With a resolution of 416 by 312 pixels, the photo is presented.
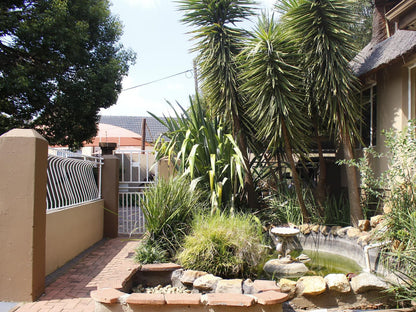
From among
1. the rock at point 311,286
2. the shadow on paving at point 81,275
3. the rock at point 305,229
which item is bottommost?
the shadow on paving at point 81,275

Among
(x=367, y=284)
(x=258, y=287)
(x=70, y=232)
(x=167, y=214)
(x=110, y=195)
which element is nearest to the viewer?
(x=258, y=287)

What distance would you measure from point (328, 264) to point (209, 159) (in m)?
2.44

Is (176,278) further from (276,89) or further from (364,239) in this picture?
(276,89)

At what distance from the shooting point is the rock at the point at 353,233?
4.69m

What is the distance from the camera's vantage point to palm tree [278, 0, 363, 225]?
17.8 ft

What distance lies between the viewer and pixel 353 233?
4.75 meters

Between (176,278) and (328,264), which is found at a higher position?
(176,278)

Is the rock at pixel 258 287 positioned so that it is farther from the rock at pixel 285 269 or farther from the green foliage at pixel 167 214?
the green foliage at pixel 167 214

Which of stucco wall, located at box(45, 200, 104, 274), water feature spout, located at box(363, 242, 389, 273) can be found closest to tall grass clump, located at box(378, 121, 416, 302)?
water feature spout, located at box(363, 242, 389, 273)

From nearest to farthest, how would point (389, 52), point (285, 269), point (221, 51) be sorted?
point (285, 269)
point (389, 52)
point (221, 51)

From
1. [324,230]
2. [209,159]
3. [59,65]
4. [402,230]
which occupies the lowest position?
[324,230]

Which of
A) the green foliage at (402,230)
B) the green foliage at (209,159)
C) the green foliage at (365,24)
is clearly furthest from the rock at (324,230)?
the green foliage at (365,24)

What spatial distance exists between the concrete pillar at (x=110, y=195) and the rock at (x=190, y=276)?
11.9ft

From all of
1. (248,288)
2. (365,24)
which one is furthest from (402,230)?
(365,24)
